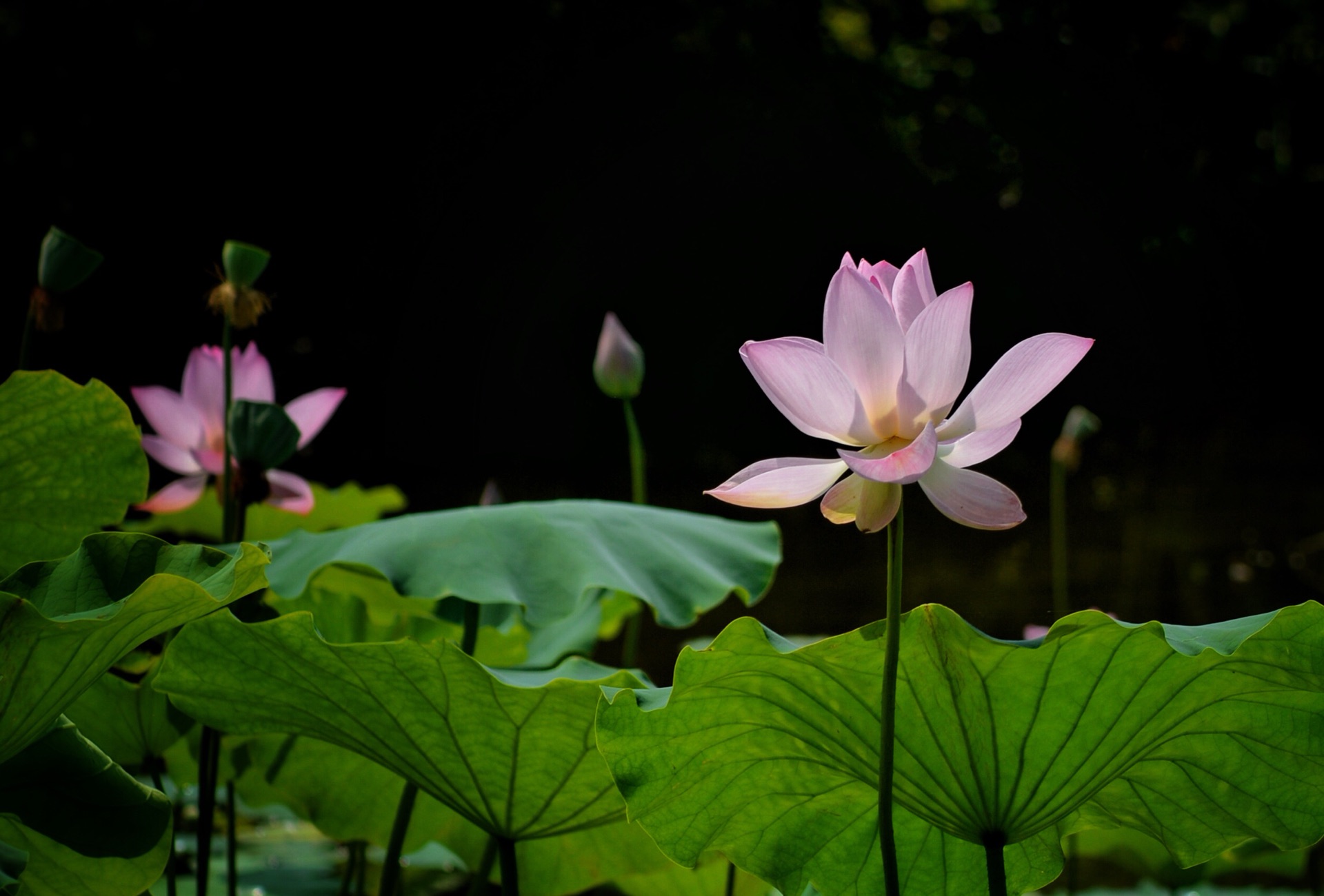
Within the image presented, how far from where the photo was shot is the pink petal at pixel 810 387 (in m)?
0.34

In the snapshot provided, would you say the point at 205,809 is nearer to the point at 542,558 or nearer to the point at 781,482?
the point at 542,558

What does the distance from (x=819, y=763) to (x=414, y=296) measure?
306 cm

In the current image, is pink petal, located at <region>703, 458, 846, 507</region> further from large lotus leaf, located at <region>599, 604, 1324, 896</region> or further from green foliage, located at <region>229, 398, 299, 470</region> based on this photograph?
green foliage, located at <region>229, 398, 299, 470</region>

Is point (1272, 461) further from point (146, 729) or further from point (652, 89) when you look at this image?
point (146, 729)

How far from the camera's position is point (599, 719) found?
1.33ft

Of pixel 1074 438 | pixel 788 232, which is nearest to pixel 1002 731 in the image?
pixel 1074 438

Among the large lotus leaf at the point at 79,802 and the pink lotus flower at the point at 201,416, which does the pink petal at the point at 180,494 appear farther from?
the large lotus leaf at the point at 79,802

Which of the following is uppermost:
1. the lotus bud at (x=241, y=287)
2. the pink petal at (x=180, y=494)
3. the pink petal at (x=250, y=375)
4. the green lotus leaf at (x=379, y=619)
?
the lotus bud at (x=241, y=287)

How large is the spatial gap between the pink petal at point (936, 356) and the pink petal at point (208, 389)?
2.03 feet

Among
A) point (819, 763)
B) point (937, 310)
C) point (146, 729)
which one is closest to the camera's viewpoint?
point (937, 310)

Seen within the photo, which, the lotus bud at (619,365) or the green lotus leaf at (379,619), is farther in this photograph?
the lotus bud at (619,365)

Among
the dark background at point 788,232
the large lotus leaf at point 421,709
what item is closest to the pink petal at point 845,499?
the large lotus leaf at point 421,709

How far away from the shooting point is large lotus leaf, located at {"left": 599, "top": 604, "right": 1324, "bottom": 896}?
0.39 m

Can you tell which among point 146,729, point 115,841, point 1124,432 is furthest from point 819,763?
point 1124,432
